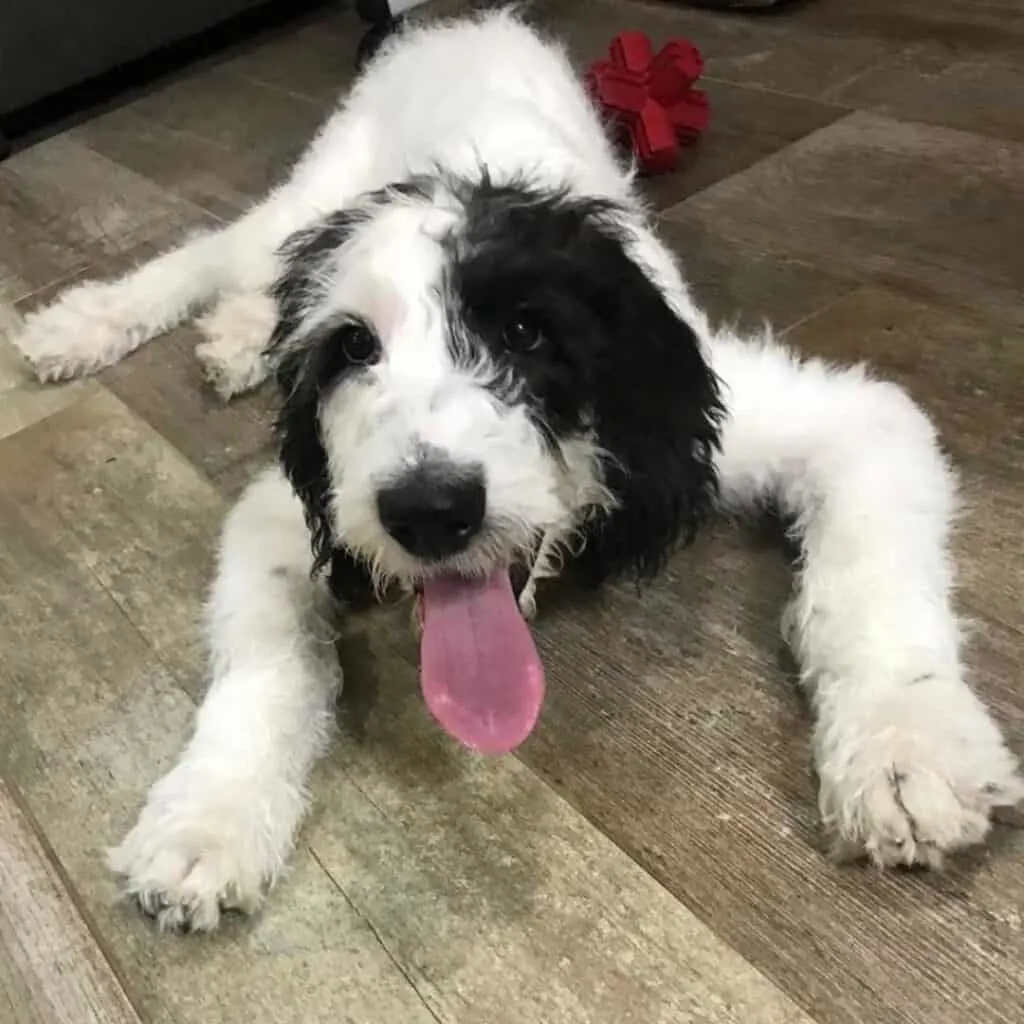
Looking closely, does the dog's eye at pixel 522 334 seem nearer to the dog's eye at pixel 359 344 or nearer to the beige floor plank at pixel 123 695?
the dog's eye at pixel 359 344

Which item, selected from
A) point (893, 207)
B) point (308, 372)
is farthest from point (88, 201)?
point (308, 372)

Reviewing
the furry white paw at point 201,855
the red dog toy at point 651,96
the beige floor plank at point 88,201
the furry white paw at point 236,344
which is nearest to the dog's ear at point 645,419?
the furry white paw at point 201,855

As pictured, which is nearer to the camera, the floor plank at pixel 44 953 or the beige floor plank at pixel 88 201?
the floor plank at pixel 44 953

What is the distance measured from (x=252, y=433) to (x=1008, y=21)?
232 cm

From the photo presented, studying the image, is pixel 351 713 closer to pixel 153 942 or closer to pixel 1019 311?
pixel 153 942

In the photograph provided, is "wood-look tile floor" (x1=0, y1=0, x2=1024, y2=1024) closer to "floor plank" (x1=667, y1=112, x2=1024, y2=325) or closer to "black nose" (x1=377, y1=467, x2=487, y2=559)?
"floor plank" (x1=667, y1=112, x2=1024, y2=325)

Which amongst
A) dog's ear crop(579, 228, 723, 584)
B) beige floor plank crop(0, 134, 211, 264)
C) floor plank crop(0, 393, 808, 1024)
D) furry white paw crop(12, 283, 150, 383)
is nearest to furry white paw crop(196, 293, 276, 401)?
furry white paw crop(12, 283, 150, 383)

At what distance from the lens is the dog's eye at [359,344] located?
163cm

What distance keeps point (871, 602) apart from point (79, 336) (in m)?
1.93

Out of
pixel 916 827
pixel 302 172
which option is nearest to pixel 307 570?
pixel 916 827

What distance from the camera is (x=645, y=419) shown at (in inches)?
66.0

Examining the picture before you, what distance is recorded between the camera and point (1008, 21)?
3.46m

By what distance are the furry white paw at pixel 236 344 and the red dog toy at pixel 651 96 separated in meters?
0.99

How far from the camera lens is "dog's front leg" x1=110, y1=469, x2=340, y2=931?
1506 mm
